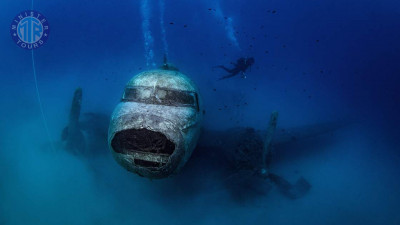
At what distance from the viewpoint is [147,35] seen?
26.8 feet

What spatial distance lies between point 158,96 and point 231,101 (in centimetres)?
302

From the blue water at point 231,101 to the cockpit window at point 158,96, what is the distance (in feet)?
7.35

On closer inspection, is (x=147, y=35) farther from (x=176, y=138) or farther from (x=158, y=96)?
(x=176, y=138)

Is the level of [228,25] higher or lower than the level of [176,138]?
higher

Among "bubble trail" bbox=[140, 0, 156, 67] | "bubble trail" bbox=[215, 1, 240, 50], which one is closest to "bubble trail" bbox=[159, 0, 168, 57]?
"bubble trail" bbox=[140, 0, 156, 67]

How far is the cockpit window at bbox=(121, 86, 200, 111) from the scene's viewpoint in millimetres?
5332

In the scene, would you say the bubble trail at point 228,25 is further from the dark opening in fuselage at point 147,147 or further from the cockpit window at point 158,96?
the dark opening in fuselage at point 147,147

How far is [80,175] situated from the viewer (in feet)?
25.6

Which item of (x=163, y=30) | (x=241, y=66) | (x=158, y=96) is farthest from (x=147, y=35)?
(x=158, y=96)

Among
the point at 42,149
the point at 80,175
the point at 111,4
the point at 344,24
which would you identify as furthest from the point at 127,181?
the point at 344,24

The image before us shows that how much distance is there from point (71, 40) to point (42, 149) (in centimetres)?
359

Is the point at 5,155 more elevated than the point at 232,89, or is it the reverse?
the point at 232,89

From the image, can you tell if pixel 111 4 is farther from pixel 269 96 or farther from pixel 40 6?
pixel 269 96

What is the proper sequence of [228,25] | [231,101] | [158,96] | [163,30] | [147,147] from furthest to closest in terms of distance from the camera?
[163,30] → [228,25] → [231,101] → [158,96] → [147,147]
